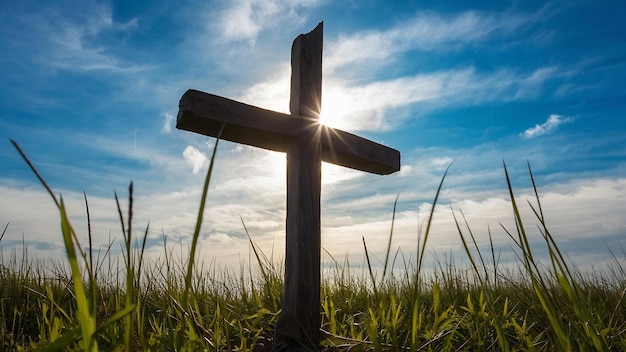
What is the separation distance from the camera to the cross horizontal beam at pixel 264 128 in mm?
3049

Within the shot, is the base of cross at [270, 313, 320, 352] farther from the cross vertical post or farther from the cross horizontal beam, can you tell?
the cross horizontal beam

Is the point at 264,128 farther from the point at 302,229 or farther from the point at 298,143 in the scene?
the point at 302,229

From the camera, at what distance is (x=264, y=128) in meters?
3.28

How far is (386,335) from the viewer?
3131 mm

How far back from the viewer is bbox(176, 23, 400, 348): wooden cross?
310cm

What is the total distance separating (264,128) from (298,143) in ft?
0.88

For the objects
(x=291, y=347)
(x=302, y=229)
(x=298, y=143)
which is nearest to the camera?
(x=291, y=347)

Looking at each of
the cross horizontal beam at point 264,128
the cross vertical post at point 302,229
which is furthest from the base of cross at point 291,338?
the cross horizontal beam at point 264,128

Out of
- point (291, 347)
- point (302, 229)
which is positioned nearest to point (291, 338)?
point (291, 347)

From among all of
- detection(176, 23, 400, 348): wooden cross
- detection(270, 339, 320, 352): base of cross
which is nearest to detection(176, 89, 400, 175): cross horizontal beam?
detection(176, 23, 400, 348): wooden cross

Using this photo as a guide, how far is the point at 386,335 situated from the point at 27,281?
209 inches

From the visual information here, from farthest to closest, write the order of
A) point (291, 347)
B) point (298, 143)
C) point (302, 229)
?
point (298, 143) < point (302, 229) < point (291, 347)

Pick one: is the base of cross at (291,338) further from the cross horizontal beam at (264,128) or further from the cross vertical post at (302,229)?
the cross horizontal beam at (264,128)

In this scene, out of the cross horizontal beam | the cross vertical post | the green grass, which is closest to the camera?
the green grass
